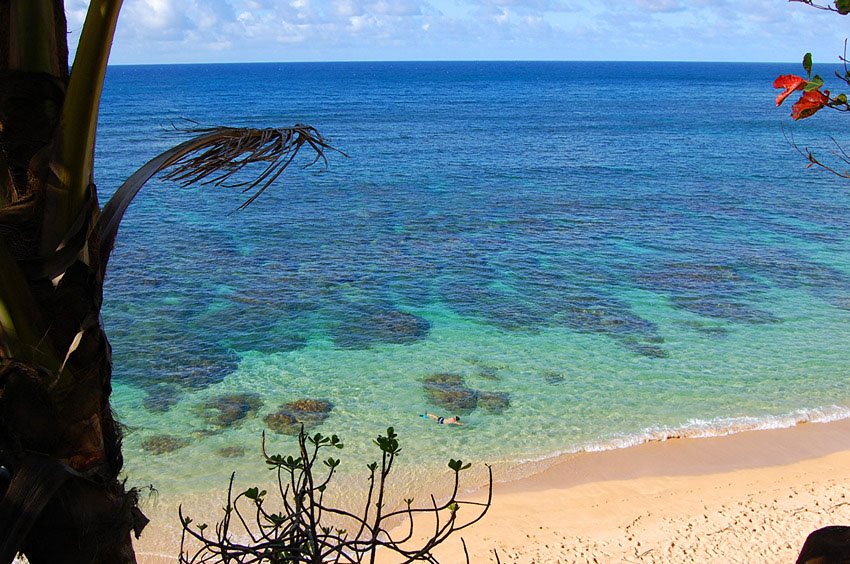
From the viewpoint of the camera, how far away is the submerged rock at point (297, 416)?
1175 cm

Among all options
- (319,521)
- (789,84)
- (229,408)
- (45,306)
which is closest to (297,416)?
(229,408)

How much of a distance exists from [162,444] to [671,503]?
7419 mm

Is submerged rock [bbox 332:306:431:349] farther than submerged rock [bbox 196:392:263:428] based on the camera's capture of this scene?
Yes

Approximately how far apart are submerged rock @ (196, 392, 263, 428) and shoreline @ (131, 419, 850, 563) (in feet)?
8.03

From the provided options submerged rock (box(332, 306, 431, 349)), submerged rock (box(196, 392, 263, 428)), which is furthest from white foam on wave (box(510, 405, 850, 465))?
Answer: submerged rock (box(332, 306, 431, 349))

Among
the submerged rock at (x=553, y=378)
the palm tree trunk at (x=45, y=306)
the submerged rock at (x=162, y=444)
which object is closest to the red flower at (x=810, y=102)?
the palm tree trunk at (x=45, y=306)

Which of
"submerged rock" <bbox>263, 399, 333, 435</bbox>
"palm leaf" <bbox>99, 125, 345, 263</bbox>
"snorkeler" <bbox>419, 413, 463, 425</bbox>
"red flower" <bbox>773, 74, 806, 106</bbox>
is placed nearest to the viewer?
"palm leaf" <bbox>99, 125, 345, 263</bbox>

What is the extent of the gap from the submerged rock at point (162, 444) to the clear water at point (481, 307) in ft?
0.20

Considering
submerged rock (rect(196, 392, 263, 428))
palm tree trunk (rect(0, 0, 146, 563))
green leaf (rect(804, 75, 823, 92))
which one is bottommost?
submerged rock (rect(196, 392, 263, 428))

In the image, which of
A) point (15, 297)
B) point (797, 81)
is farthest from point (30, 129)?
point (797, 81)

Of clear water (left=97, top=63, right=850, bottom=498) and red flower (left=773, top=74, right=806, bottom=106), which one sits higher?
red flower (left=773, top=74, right=806, bottom=106)

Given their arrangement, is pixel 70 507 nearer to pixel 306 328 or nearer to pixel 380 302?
pixel 306 328

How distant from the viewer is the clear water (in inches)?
472

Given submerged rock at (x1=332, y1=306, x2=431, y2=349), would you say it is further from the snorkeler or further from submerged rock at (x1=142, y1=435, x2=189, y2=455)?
submerged rock at (x1=142, y1=435, x2=189, y2=455)
